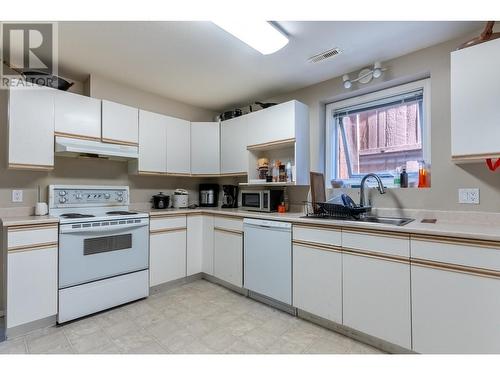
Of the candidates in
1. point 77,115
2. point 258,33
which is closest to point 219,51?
point 258,33

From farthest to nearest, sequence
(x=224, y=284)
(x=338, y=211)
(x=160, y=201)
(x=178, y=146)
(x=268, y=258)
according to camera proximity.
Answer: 1. (x=178, y=146)
2. (x=160, y=201)
3. (x=224, y=284)
4. (x=268, y=258)
5. (x=338, y=211)

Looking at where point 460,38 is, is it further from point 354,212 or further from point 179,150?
point 179,150

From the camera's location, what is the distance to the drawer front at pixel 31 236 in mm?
1907

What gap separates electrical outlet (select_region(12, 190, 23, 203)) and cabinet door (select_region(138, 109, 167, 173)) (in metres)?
1.08

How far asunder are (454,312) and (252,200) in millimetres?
2057

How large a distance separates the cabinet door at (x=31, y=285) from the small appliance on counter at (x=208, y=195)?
1.87 meters

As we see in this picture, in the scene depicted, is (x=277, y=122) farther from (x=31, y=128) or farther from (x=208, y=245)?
(x=31, y=128)

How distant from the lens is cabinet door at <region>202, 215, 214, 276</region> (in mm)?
3096

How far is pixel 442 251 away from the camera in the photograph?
1532 mm

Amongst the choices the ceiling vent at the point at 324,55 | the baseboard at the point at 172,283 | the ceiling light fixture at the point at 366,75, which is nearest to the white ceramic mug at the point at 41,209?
the baseboard at the point at 172,283

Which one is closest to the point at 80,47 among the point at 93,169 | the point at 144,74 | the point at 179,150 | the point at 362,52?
the point at 144,74

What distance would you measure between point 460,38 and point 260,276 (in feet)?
8.80

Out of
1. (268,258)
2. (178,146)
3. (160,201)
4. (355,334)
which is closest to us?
(355,334)

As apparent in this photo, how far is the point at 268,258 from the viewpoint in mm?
2477
